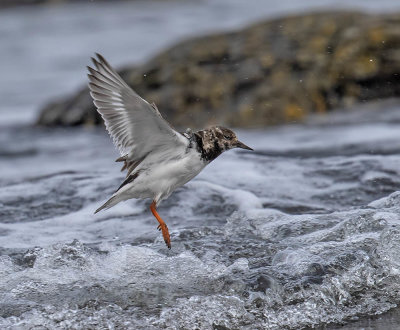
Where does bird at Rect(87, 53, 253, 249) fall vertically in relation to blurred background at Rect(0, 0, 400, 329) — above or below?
above

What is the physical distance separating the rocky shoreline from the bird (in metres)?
4.39

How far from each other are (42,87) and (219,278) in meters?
10.7

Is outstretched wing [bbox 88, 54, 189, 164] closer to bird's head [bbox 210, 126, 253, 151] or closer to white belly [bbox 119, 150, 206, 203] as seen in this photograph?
white belly [bbox 119, 150, 206, 203]

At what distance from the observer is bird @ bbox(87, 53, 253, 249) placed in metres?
4.96

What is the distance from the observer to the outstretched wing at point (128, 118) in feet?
16.0

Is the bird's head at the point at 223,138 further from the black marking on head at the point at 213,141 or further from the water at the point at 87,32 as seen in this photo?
Answer: the water at the point at 87,32

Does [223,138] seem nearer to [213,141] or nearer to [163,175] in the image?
[213,141]

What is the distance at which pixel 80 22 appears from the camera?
21766mm

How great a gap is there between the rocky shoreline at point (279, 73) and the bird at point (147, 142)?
439 centimetres

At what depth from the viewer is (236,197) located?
683 cm

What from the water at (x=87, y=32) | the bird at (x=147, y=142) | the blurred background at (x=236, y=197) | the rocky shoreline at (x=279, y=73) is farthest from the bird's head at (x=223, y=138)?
the water at (x=87, y=32)

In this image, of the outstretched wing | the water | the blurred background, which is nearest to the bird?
the outstretched wing

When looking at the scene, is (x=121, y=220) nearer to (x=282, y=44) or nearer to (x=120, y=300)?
(x=120, y=300)

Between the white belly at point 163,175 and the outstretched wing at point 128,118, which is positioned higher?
the outstretched wing at point 128,118
